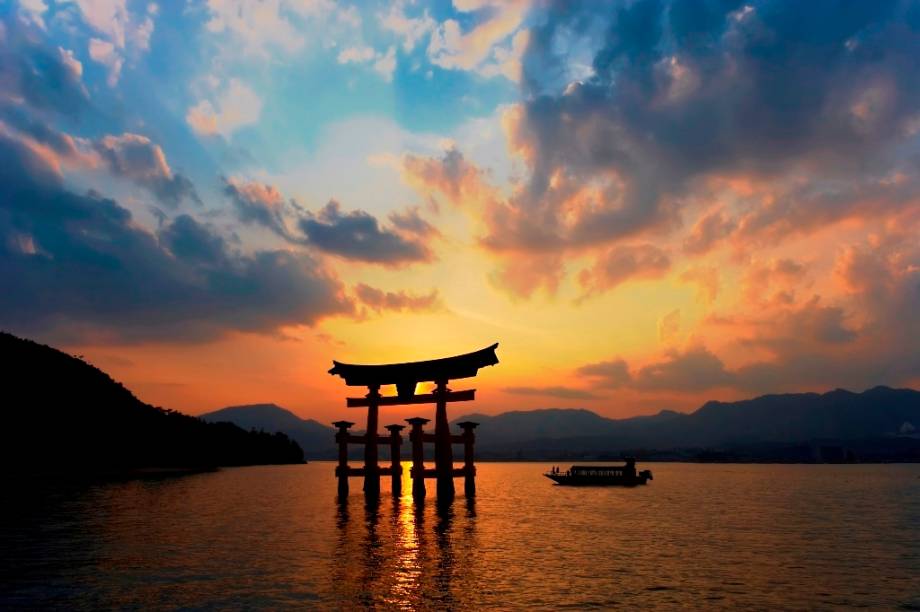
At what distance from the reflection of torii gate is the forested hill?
54.2 m

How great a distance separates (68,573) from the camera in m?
17.5

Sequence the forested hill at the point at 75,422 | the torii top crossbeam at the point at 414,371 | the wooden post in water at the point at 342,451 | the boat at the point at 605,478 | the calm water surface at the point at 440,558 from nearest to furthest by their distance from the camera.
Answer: the calm water surface at the point at 440,558 → the torii top crossbeam at the point at 414,371 → the wooden post in water at the point at 342,451 → the boat at the point at 605,478 → the forested hill at the point at 75,422

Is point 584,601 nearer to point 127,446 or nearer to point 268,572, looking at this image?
point 268,572

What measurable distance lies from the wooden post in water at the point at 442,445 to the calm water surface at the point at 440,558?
1.74m

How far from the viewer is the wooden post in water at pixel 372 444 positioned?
38844mm

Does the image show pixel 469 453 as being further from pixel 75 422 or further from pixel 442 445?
pixel 75 422

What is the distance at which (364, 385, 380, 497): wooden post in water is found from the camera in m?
38.8

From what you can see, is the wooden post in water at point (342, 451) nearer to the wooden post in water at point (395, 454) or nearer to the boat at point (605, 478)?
the wooden post in water at point (395, 454)

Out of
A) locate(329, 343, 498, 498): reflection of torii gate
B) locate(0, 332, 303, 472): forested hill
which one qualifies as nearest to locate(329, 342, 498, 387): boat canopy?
locate(329, 343, 498, 498): reflection of torii gate

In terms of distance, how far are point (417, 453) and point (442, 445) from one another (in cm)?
272

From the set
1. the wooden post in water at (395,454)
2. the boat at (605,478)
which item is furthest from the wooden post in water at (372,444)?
the boat at (605,478)

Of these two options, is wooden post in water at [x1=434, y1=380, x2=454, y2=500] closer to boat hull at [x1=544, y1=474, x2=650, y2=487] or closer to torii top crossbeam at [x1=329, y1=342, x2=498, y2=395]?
torii top crossbeam at [x1=329, y1=342, x2=498, y2=395]

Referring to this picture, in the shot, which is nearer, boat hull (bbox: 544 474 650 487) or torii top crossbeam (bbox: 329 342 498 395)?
torii top crossbeam (bbox: 329 342 498 395)

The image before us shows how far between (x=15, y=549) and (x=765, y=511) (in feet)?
145
